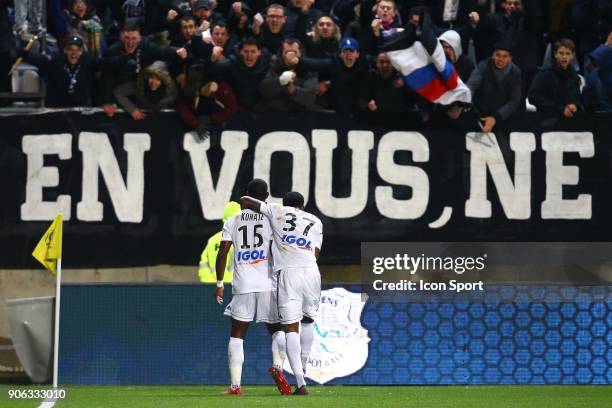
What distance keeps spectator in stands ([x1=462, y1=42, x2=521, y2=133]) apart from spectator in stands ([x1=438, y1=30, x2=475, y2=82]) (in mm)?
215

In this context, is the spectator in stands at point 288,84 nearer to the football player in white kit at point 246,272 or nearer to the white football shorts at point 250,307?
the football player in white kit at point 246,272

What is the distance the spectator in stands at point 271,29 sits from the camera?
1653cm

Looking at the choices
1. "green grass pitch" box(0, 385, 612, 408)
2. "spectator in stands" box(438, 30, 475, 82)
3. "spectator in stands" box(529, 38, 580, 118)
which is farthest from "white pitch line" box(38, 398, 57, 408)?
"spectator in stands" box(529, 38, 580, 118)

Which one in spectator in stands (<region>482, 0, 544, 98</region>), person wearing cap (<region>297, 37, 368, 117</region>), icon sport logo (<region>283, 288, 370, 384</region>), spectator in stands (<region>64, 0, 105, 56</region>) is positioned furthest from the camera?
spectator in stands (<region>482, 0, 544, 98</region>)

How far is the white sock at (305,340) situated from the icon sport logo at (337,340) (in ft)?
3.50

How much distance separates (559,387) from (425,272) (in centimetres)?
248

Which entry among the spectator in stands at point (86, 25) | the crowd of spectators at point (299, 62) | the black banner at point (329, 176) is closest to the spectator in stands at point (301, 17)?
the crowd of spectators at point (299, 62)

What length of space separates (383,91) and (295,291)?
4.29 metres

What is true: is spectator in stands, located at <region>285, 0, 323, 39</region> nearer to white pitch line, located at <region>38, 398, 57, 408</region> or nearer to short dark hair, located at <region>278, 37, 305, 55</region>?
short dark hair, located at <region>278, 37, 305, 55</region>

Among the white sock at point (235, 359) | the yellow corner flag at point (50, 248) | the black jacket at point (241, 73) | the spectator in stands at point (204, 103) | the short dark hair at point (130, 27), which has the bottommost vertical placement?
the white sock at point (235, 359)

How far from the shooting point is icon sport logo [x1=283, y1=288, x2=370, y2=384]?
14.6 metres

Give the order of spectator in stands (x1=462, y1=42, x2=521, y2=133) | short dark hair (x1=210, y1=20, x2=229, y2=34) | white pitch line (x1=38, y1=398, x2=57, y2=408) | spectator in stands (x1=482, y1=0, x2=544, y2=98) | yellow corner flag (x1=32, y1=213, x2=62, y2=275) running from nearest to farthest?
white pitch line (x1=38, y1=398, x2=57, y2=408)
yellow corner flag (x1=32, y1=213, x2=62, y2=275)
spectator in stands (x1=462, y1=42, x2=521, y2=133)
short dark hair (x1=210, y1=20, x2=229, y2=34)
spectator in stands (x1=482, y1=0, x2=544, y2=98)

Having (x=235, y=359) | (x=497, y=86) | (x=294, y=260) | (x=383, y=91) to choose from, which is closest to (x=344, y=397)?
(x=235, y=359)

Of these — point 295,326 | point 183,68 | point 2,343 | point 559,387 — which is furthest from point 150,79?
point 559,387
